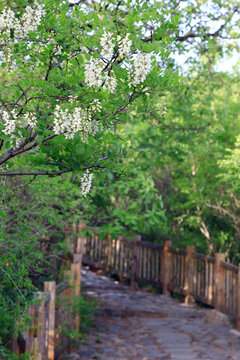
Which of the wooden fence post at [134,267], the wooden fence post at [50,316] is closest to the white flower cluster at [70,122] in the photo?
the wooden fence post at [50,316]

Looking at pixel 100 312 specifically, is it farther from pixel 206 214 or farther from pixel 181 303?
pixel 206 214

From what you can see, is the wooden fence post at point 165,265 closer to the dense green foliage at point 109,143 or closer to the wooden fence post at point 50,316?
the dense green foliage at point 109,143

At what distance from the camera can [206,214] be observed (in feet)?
38.3

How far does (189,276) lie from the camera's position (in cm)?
1108

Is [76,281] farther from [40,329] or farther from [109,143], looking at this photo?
[109,143]

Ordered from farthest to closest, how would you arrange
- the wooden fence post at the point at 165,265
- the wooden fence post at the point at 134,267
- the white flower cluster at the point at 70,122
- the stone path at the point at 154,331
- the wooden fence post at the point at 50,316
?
the wooden fence post at the point at 134,267, the wooden fence post at the point at 165,265, the stone path at the point at 154,331, the wooden fence post at the point at 50,316, the white flower cluster at the point at 70,122

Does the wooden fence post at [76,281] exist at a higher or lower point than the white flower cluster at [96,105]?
lower

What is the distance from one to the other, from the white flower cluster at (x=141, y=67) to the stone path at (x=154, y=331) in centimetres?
543

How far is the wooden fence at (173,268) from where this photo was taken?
9500mm

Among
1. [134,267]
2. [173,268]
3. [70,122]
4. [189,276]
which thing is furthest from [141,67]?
[134,267]

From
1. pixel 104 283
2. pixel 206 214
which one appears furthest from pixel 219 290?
pixel 104 283

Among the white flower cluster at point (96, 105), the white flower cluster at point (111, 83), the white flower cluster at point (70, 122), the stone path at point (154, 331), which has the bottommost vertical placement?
the stone path at point (154, 331)

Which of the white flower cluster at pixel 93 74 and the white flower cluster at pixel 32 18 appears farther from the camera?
the white flower cluster at pixel 32 18

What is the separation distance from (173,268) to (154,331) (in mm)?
3063
